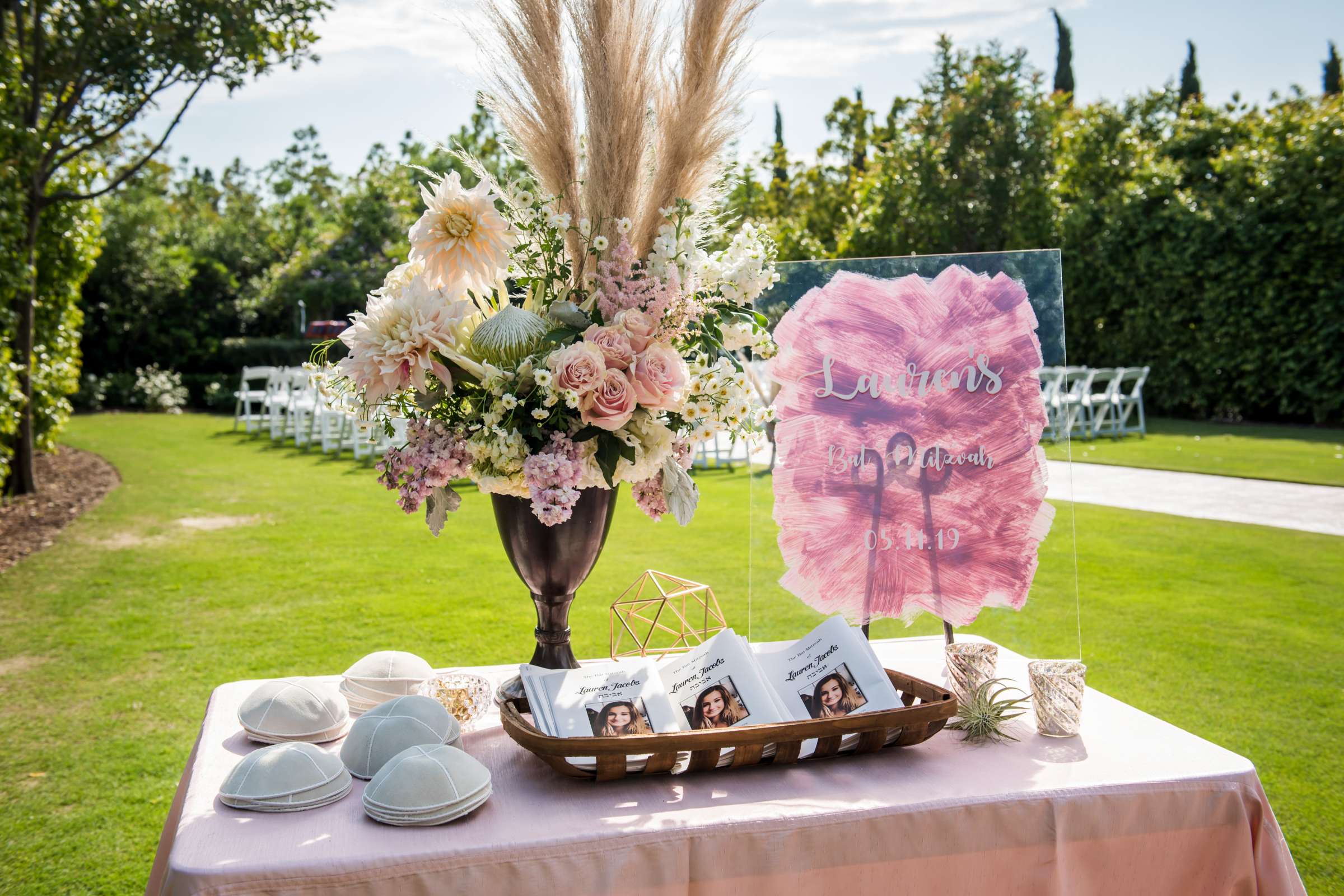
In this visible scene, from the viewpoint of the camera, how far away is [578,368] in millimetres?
1418

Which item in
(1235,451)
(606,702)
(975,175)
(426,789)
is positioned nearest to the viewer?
(426,789)

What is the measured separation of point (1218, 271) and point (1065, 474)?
44.6 feet

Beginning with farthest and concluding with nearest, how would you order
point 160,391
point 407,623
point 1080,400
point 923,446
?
point 160,391, point 1080,400, point 407,623, point 923,446

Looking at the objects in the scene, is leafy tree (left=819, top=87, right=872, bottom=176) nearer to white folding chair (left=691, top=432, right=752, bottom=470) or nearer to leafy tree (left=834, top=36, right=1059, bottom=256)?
leafy tree (left=834, top=36, right=1059, bottom=256)

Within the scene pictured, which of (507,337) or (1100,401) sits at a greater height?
(507,337)

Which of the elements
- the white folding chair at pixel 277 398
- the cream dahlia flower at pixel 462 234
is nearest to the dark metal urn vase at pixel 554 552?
the cream dahlia flower at pixel 462 234

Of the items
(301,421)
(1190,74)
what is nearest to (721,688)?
(301,421)

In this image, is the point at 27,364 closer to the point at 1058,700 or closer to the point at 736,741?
the point at 736,741

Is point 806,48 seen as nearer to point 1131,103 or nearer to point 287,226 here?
point 1131,103

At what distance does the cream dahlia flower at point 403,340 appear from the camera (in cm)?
145

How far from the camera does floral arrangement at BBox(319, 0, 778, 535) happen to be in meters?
1.46

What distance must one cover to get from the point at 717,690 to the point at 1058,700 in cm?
56

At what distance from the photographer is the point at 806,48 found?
2229 mm

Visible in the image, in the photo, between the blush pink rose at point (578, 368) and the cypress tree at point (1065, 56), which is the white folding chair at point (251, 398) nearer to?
the blush pink rose at point (578, 368)
